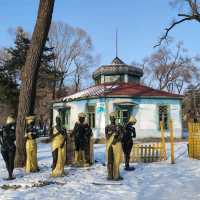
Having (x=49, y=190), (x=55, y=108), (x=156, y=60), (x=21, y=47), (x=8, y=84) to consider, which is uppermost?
(x=156, y=60)

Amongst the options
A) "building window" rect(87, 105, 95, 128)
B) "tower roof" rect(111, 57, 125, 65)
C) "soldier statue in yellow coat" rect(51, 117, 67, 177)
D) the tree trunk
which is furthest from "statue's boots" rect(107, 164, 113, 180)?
"tower roof" rect(111, 57, 125, 65)

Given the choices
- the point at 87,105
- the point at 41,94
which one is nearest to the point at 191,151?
the point at 87,105

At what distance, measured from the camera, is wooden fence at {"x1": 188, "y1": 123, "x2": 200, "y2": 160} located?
13.8 meters

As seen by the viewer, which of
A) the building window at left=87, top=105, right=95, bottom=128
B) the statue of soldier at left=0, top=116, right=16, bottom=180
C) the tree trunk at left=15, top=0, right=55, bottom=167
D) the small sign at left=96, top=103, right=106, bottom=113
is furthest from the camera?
the building window at left=87, top=105, right=95, bottom=128

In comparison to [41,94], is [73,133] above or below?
below

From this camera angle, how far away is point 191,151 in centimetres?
1426

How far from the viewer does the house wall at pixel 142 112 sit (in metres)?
25.9

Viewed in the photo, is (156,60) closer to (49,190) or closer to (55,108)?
(55,108)

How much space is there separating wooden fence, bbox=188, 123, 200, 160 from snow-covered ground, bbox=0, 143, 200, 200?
2222mm

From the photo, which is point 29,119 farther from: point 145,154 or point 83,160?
point 145,154

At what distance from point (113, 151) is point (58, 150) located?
1690mm

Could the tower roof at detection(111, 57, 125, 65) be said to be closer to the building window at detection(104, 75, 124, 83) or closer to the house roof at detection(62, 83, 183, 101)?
the building window at detection(104, 75, 124, 83)

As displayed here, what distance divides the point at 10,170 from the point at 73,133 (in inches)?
109

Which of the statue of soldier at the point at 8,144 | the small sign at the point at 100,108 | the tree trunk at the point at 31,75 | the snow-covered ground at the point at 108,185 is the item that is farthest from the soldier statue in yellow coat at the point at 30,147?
the small sign at the point at 100,108
